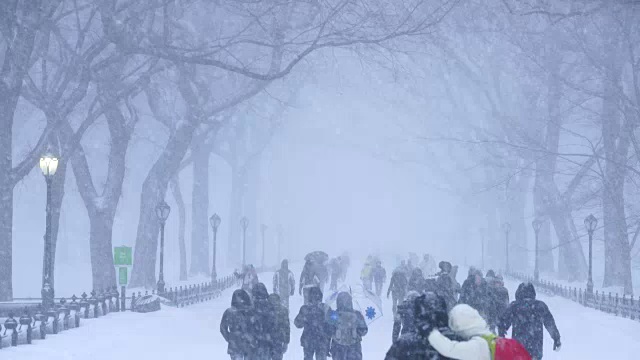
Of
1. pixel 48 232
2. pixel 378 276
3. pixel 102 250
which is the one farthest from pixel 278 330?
pixel 378 276

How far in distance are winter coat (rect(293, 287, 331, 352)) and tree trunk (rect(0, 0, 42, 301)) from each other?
40.0ft

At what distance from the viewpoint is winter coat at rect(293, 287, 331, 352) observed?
44.8 ft

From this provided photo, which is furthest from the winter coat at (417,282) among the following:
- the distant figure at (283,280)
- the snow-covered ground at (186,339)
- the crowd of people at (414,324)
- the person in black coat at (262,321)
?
the person in black coat at (262,321)

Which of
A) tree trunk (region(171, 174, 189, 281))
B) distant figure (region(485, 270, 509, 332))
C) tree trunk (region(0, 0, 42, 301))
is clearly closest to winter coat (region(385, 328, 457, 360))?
distant figure (region(485, 270, 509, 332))

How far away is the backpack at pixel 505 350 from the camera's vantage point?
6.98 metres

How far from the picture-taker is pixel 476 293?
18.8 meters

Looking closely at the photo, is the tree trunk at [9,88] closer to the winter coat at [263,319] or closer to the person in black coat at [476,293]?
the person in black coat at [476,293]

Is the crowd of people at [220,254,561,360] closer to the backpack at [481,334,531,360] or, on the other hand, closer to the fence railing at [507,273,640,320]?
the backpack at [481,334,531,360]

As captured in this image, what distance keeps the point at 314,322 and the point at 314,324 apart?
0.13 ft

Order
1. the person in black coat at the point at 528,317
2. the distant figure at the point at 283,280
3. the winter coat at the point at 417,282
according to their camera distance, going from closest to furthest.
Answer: the person in black coat at the point at 528,317
the winter coat at the point at 417,282
the distant figure at the point at 283,280

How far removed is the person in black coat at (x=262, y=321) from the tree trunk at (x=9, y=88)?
41.0 ft

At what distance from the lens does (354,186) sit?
184250 mm

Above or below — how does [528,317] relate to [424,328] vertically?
below

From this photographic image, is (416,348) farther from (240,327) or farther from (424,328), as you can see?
(240,327)
